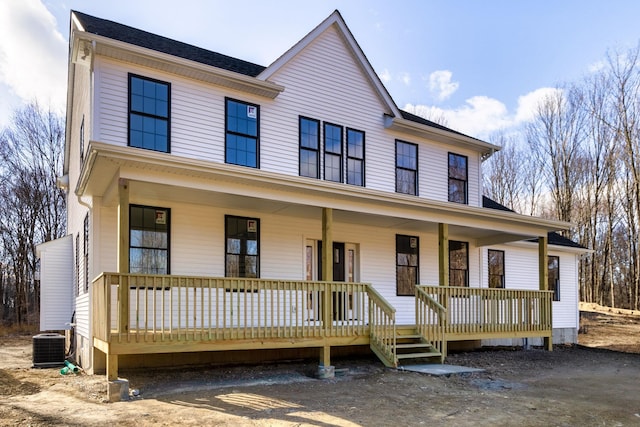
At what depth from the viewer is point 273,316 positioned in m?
10.7

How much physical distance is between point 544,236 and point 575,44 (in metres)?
8.66

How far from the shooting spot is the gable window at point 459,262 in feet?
50.1

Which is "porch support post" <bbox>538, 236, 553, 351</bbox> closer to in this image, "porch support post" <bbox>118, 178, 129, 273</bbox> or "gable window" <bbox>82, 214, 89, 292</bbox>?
"porch support post" <bbox>118, 178, 129, 273</bbox>

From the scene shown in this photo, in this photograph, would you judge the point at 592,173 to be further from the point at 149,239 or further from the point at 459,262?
the point at 149,239

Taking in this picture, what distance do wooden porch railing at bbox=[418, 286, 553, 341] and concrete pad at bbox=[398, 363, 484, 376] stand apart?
111 centimetres

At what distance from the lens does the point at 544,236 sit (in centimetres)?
1442

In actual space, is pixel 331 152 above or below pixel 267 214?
above

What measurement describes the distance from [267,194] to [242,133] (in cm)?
257

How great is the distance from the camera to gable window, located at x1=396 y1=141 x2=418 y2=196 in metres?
14.2

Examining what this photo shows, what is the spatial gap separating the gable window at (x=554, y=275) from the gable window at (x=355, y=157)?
8920 millimetres

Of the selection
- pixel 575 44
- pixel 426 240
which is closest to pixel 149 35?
pixel 426 240

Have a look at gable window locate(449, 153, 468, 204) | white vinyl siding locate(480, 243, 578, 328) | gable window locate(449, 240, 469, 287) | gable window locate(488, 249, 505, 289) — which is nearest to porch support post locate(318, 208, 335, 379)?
gable window locate(449, 153, 468, 204)

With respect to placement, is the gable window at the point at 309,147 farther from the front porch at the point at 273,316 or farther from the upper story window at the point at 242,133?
the front porch at the point at 273,316

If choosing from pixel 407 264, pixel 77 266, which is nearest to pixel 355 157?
pixel 407 264
